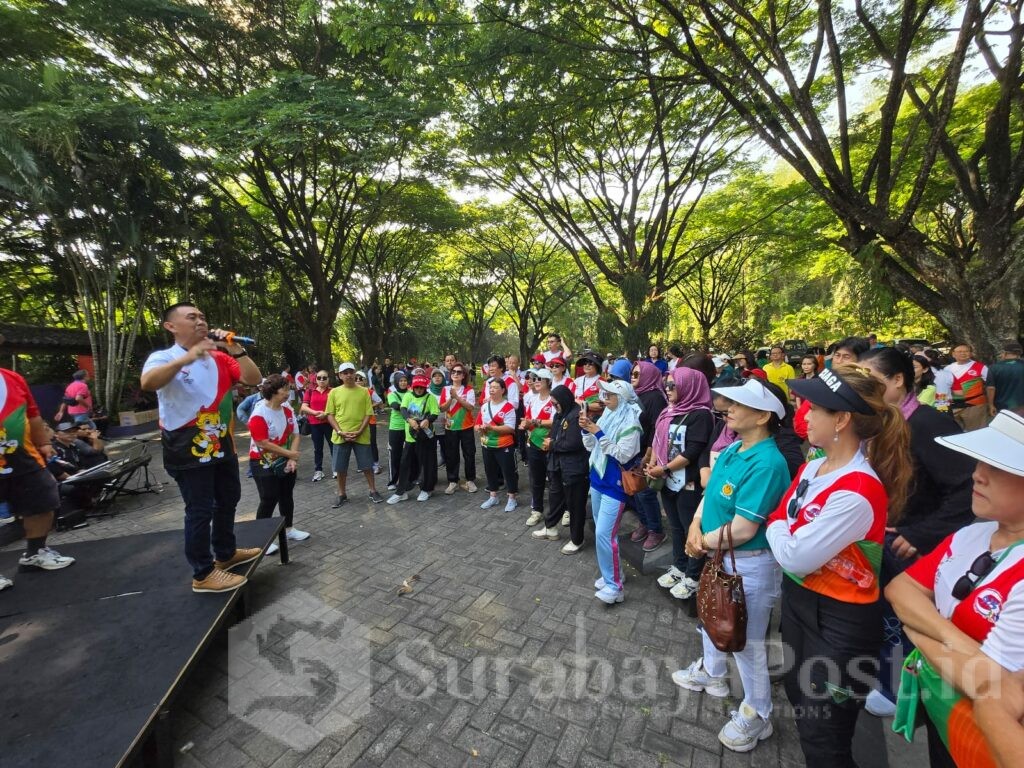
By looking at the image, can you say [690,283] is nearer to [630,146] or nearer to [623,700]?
[630,146]

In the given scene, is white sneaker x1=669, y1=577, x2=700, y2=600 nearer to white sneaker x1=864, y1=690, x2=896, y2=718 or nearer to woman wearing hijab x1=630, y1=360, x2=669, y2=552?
woman wearing hijab x1=630, y1=360, x2=669, y2=552

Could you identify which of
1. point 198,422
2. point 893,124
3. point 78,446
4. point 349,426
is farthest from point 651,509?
point 78,446

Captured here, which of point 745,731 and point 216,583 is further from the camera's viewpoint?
point 216,583

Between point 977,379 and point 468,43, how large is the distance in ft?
31.2

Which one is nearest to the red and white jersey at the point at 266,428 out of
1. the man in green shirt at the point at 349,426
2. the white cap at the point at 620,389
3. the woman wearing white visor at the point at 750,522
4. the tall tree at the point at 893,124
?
the man in green shirt at the point at 349,426

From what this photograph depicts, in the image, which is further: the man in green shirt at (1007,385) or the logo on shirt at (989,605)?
the man in green shirt at (1007,385)

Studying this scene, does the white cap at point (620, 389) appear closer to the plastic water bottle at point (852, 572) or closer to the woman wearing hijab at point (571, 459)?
the woman wearing hijab at point (571, 459)

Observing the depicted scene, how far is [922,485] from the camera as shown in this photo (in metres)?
2.35

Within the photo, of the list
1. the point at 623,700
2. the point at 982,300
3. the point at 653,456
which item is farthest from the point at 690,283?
the point at 623,700

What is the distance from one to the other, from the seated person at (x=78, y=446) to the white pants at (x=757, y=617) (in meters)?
9.04

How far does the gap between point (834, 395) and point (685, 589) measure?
2.46 m

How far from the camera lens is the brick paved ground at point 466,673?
7.84 ft

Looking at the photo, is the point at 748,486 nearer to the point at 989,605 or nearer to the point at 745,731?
the point at 989,605

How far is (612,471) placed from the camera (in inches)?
139
